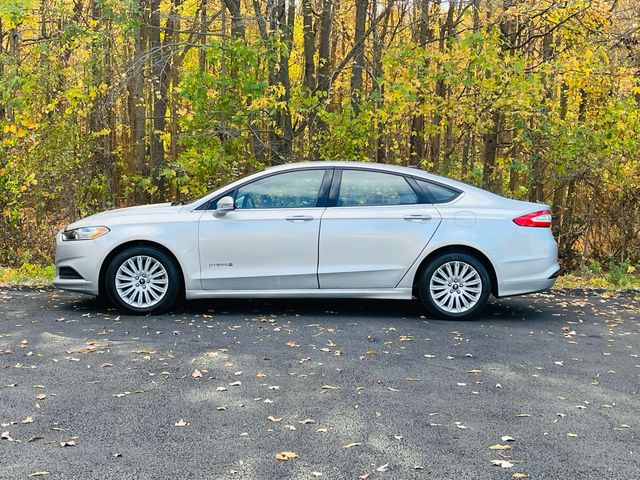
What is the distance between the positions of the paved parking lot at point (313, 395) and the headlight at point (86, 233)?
0.80 metres

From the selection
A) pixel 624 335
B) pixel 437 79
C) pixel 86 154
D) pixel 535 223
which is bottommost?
pixel 624 335

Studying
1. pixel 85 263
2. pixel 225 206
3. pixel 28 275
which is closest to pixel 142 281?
pixel 85 263

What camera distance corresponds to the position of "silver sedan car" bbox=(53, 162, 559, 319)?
7.38 metres

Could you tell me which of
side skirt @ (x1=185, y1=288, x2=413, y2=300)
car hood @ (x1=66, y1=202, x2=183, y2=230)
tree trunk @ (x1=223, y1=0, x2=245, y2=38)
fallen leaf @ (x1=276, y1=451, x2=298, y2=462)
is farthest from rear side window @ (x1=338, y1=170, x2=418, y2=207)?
tree trunk @ (x1=223, y1=0, x2=245, y2=38)

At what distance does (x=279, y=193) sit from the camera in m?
7.54

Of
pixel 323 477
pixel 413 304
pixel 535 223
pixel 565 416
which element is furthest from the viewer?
pixel 413 304

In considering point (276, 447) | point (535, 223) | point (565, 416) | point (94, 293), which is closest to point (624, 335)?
point (535, 223)

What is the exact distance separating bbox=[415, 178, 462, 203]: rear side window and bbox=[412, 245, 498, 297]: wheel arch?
52 centimetres

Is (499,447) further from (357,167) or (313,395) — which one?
(357,167)

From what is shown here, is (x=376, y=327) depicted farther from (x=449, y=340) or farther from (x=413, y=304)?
(x=413, y=304)

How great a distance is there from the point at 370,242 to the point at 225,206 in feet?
5.06

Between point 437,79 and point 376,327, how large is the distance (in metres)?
5.40

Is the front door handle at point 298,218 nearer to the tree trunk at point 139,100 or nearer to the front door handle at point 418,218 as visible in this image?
the front door handle at point 418,218

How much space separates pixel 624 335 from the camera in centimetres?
700
